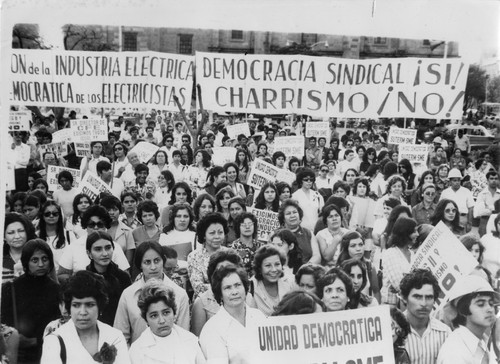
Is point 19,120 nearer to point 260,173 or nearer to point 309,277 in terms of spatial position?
point 260,173

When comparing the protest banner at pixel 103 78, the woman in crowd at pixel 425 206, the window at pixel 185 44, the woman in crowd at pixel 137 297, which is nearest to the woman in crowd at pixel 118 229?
the woman in crowd at pixel 137 297

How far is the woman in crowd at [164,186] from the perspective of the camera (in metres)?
4.74

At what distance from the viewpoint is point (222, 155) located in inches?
193

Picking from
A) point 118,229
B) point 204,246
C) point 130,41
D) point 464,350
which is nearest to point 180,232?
point 204,246

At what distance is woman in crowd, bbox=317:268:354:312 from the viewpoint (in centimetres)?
398

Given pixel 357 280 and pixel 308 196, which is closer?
pixel 357 280

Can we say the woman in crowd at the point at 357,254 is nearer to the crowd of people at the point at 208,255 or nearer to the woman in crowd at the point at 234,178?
the crowd of people at the point at 208,255

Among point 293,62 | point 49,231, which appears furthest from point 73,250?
point 293,62

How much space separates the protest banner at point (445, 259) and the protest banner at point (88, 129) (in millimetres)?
2163

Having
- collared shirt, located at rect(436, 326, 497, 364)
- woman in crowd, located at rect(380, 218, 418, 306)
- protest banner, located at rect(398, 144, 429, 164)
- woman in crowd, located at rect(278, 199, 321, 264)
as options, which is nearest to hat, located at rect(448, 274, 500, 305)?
collared shirt, located at rect(436, 326, 497, 364)

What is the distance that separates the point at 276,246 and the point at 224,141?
1.02 m

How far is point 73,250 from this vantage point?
4.09 meters

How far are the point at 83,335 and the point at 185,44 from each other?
1.84 m

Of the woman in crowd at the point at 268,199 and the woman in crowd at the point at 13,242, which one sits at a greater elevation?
the woman in crowd at the point at 268,199
